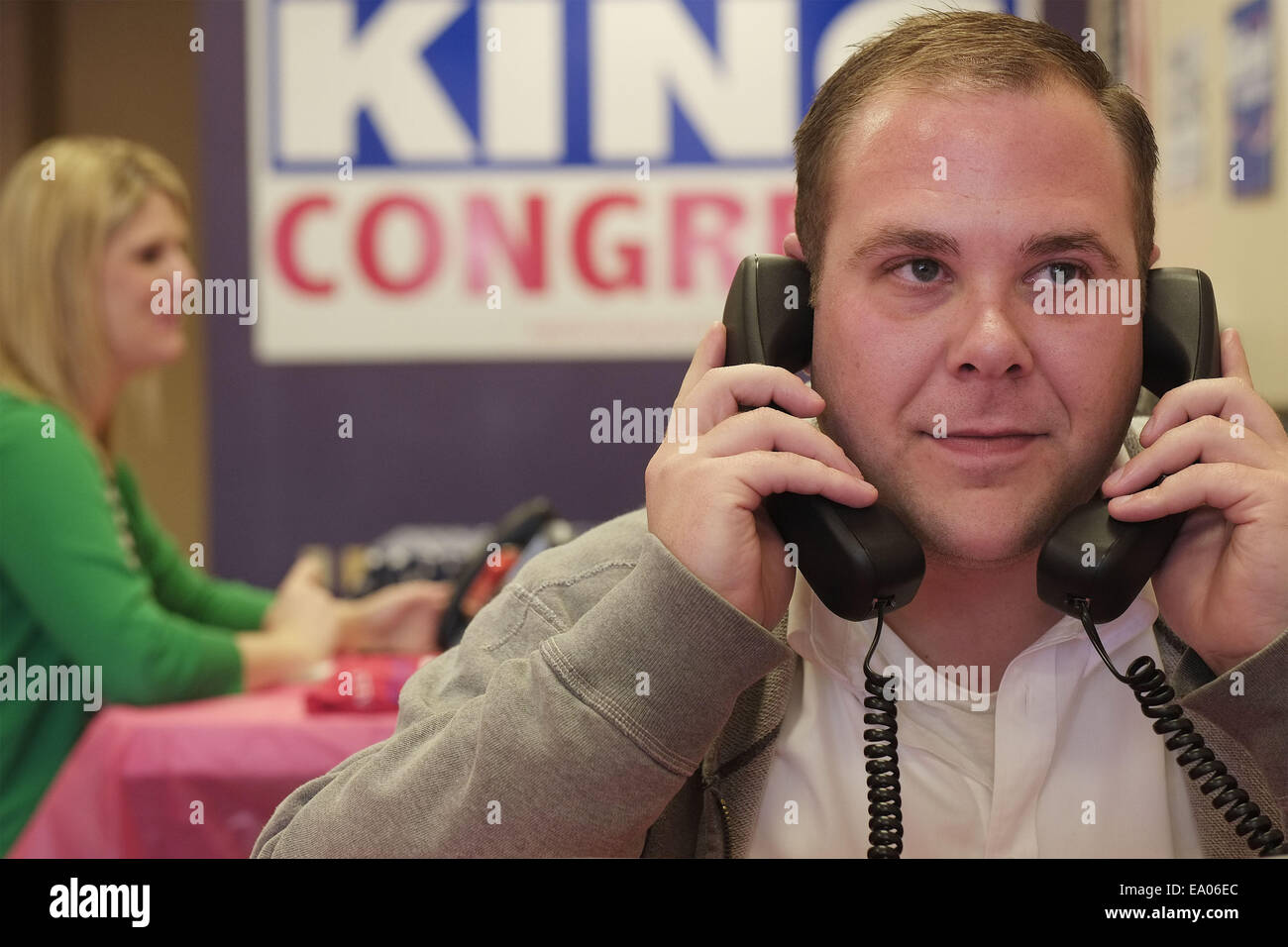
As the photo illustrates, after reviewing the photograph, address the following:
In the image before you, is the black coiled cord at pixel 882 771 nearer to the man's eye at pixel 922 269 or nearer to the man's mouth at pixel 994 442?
the man's mouth at pixel 994 442

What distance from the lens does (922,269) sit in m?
0.90

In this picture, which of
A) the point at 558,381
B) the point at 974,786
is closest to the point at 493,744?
the point at 974,786

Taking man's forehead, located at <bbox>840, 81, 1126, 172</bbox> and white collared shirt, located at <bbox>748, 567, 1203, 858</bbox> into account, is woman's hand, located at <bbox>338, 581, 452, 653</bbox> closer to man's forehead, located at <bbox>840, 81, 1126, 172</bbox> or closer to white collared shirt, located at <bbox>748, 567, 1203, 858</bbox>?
white collared shirt, located at <bbox>748, 567, 1203, 858</bbox>

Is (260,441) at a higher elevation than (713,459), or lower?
lower

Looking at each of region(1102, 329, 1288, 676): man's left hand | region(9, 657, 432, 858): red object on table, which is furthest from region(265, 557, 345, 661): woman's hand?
region(1102, 329, 1288, 676): man's left hand

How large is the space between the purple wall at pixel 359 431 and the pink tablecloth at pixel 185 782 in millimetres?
1235

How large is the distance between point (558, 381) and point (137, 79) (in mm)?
2427

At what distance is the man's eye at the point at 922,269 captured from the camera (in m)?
0.90

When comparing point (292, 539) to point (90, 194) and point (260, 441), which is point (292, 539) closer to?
point (260, 441)

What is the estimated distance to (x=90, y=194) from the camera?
2051mm

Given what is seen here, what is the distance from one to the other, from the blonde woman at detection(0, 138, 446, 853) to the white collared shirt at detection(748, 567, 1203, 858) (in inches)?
46.7

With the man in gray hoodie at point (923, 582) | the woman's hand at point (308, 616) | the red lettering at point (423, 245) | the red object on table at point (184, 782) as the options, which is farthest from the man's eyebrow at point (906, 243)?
the red lettering at point (423, 245)
